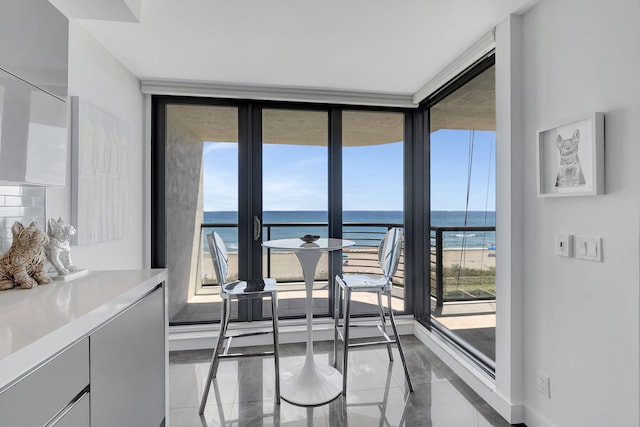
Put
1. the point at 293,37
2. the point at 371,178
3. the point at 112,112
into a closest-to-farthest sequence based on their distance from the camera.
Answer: the point at 293,37
the point at 112,112
the point at 371,178

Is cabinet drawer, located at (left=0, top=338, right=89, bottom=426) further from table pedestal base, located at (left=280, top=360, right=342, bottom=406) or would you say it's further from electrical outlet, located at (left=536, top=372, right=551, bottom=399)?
electrical outlet, located at (left=536, top=372, right=551, bottom=399)

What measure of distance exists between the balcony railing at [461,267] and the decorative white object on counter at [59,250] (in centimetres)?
259

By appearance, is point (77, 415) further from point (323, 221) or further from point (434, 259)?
point (434, 259)

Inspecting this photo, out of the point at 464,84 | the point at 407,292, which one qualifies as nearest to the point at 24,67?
the point at 464,84

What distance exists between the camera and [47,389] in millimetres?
858

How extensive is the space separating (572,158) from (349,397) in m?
1.95

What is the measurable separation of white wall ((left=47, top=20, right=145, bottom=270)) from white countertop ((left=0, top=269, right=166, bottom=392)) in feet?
2.25

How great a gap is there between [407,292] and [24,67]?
3319 mm

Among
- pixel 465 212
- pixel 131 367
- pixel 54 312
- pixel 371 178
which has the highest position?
pixel 371 178

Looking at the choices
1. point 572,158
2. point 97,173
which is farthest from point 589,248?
point 97,173

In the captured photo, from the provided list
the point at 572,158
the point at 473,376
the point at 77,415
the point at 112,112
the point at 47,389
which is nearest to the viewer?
the point at 47,389

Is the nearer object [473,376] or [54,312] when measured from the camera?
[54,312]

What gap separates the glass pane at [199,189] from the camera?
3.16m

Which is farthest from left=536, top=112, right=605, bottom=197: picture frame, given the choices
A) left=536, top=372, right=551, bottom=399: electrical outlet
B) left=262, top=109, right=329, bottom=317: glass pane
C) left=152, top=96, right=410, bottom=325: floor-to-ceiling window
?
left=262, top=109, right=329, bottom=317: glass pane
